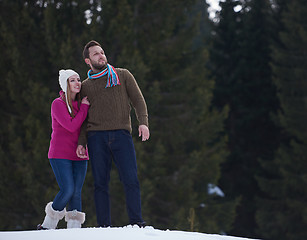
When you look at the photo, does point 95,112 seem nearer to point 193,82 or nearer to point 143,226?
point 143,226

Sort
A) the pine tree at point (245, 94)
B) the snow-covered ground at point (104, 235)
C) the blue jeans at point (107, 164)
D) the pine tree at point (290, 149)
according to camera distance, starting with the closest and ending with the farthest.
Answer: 1. the snow-covered ground at point (104, 235)
2. the blue jeans at point (107, 164)
3. the pine tree at point (290, 149)
4. the pine tree at point (245, 94)

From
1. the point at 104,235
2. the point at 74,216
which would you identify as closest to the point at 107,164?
the point at 74,216

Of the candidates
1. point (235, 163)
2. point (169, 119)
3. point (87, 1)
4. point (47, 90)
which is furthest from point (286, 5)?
point (47, 90)

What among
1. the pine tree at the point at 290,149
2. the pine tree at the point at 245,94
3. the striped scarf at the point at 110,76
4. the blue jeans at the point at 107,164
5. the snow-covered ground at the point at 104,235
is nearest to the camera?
the snow-covered ground at the point at 104,235

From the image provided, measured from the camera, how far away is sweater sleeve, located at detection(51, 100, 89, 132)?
5012 mm

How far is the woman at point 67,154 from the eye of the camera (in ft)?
16.5

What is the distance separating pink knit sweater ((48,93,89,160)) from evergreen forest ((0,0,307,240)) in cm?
870

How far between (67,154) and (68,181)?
28 cm

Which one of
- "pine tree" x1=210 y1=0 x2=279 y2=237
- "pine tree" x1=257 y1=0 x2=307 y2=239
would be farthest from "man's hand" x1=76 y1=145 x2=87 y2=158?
"pine tree" x1=210 y1=0 x2=279 y2=237

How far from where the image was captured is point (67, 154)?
509 cm

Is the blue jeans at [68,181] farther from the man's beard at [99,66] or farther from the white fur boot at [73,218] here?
the man's beard at [99,66]

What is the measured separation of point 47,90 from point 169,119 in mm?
4863

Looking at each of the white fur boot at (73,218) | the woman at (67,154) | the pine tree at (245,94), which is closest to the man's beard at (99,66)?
the woman at (67,154)

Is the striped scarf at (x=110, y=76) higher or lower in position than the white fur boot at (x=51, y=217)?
higher
